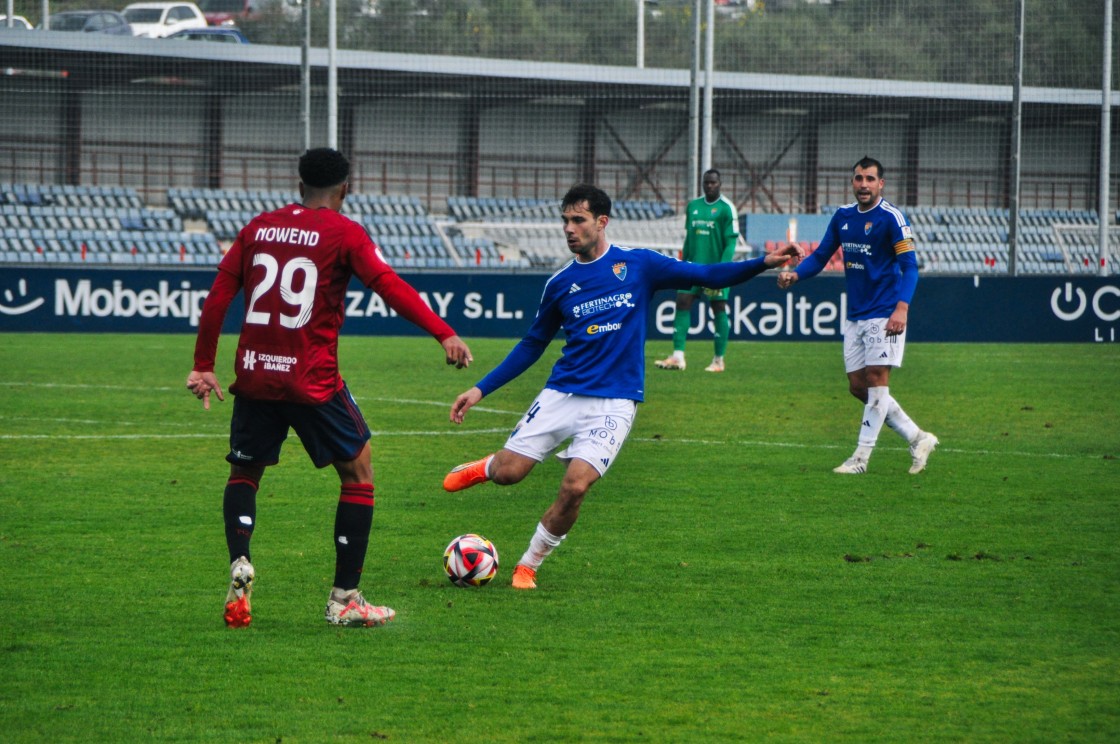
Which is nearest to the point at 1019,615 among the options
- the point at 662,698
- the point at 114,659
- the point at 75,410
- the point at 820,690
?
the point at 820,690

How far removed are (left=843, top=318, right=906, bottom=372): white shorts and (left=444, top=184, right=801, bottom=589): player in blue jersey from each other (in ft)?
11.5

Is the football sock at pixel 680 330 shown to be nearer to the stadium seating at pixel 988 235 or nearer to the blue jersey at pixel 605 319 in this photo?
the blue jersey at pixel 605 319

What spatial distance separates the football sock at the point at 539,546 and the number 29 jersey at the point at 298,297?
1.24m

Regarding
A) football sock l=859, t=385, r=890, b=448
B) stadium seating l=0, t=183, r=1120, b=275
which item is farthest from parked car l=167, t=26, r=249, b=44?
football sock l=859, t=385, r=890, b=448

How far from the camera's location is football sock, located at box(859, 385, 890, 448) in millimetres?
9719

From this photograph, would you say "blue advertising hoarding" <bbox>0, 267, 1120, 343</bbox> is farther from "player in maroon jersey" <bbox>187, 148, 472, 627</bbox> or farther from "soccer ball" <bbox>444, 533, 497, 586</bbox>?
"player in maroon jersey" <bbox>187, 148, 472, 627</bbox>

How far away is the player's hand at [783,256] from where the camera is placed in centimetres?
600

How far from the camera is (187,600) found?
5898 mm

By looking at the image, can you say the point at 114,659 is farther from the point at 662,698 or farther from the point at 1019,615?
the point at 1019,615

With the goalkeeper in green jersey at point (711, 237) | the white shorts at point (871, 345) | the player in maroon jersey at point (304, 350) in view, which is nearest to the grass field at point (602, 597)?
the player in maroon jersey at point (304, 350)

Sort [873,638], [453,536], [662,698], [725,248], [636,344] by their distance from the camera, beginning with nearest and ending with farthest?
1. [662,698]
2. [873,638]
3. [636,344]
4. [453,536]
5. [725,248]

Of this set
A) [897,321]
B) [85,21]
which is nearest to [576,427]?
[897,321]

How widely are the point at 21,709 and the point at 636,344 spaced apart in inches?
121

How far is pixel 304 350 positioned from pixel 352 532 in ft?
2.37
